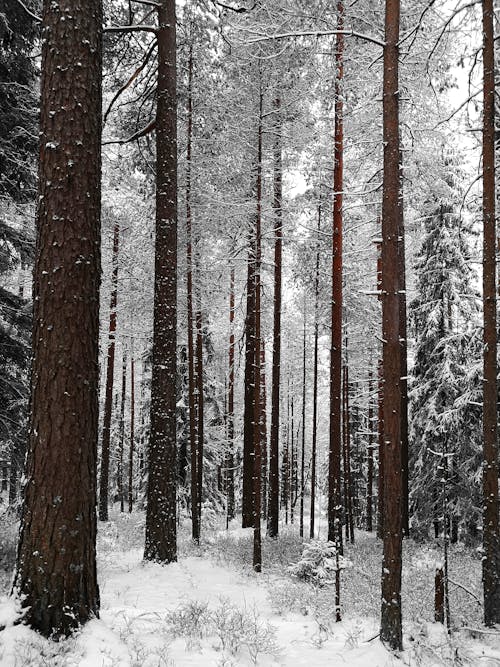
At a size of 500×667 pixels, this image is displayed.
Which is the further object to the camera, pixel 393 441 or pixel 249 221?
pixel 249 221

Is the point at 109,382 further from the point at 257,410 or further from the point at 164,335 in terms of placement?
the point at 164,335

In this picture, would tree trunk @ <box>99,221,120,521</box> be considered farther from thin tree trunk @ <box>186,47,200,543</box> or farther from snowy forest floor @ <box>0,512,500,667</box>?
snowy forest floor @ <box>0,512,500,667</box>

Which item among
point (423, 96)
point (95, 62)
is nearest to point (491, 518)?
point (95, 62)

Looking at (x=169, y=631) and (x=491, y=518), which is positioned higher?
(x=491, y=518)

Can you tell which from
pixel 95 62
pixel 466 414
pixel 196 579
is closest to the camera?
pixel 95 62

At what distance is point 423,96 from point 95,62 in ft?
29.5

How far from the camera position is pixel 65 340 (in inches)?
170

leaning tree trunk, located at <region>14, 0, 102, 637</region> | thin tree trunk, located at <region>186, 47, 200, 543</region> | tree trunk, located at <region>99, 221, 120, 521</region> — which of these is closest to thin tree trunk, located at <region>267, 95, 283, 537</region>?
thin tree trunk, located at <region>186, 47, 200, 543</region>

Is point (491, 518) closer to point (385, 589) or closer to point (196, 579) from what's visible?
point (385, 589)

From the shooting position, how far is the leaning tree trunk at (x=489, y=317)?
7480 mm

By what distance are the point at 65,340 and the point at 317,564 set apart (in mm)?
8937

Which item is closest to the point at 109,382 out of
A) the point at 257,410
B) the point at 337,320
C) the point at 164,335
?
the point at 257,410

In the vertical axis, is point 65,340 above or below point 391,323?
below

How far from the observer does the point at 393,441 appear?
6188 mm
